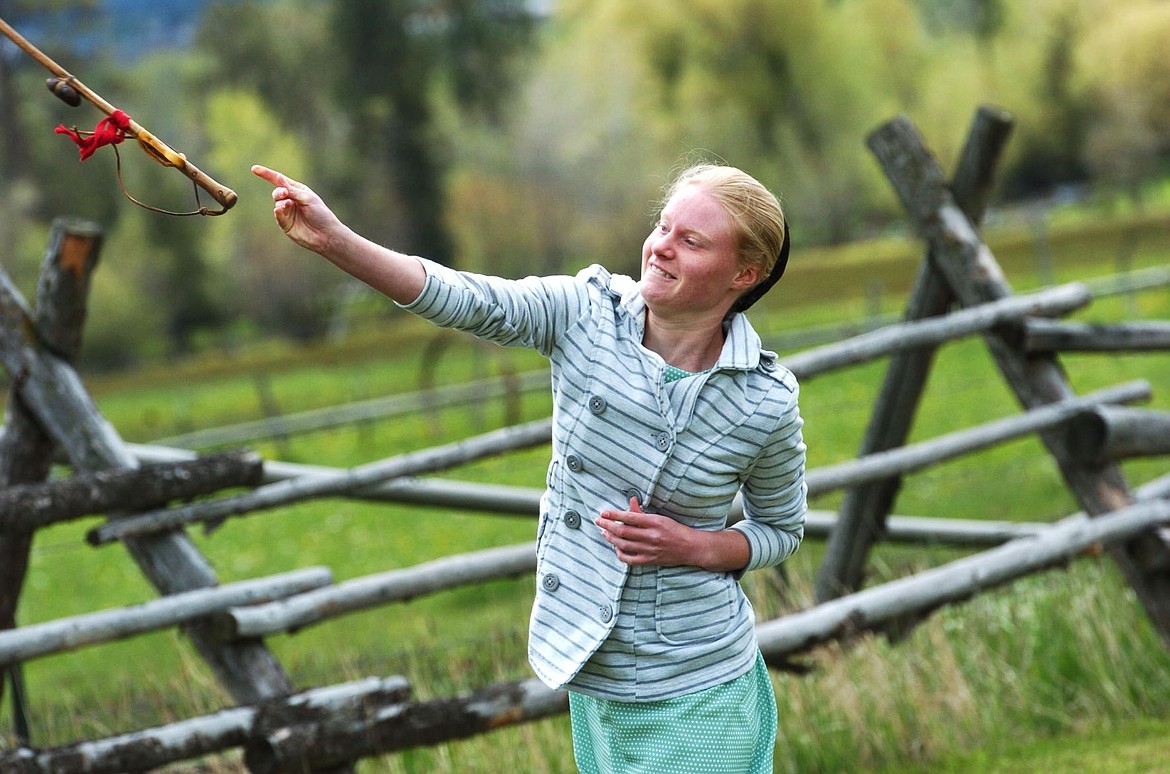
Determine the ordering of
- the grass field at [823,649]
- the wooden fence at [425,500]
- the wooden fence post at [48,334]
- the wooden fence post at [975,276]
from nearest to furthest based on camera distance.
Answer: the wooden fence at [425,500], the grass field at [823,649], the wooden fence post at [48,334], the wooden fence post at [975,276]

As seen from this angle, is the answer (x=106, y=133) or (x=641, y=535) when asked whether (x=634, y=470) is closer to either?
(x=641, y=535)

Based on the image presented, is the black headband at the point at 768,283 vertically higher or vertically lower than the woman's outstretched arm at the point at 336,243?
lower

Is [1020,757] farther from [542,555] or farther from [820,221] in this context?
[820,221]

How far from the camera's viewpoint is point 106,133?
1.92m

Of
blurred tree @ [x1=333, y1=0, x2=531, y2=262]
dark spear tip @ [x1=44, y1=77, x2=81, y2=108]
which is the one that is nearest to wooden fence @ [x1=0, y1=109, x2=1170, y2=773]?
dark spear tip @ [x1=44, y1=77, x2=81, y2=108]

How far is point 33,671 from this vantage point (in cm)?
871

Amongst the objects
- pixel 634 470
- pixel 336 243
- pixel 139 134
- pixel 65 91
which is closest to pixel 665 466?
pixel 634 470

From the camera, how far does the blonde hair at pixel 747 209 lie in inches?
88.6

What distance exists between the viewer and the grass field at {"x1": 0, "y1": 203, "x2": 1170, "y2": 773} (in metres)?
4.12

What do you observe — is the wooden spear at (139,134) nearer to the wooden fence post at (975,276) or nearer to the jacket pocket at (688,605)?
the jacket pocket at (688,605)

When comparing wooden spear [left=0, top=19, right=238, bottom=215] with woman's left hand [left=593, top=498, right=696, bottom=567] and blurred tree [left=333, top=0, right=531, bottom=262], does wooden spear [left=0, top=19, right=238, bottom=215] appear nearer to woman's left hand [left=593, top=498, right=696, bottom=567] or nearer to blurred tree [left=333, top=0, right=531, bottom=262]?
woman's left hand [left=593, top=498, right=696, bottom=567]

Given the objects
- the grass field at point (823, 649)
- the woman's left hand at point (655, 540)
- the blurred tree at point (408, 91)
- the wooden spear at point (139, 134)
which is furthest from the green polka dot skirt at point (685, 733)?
the blurred tree at point (408, 91)

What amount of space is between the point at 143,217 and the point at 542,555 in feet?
124

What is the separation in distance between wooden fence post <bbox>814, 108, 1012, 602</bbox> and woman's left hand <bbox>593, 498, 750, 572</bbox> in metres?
2.95
